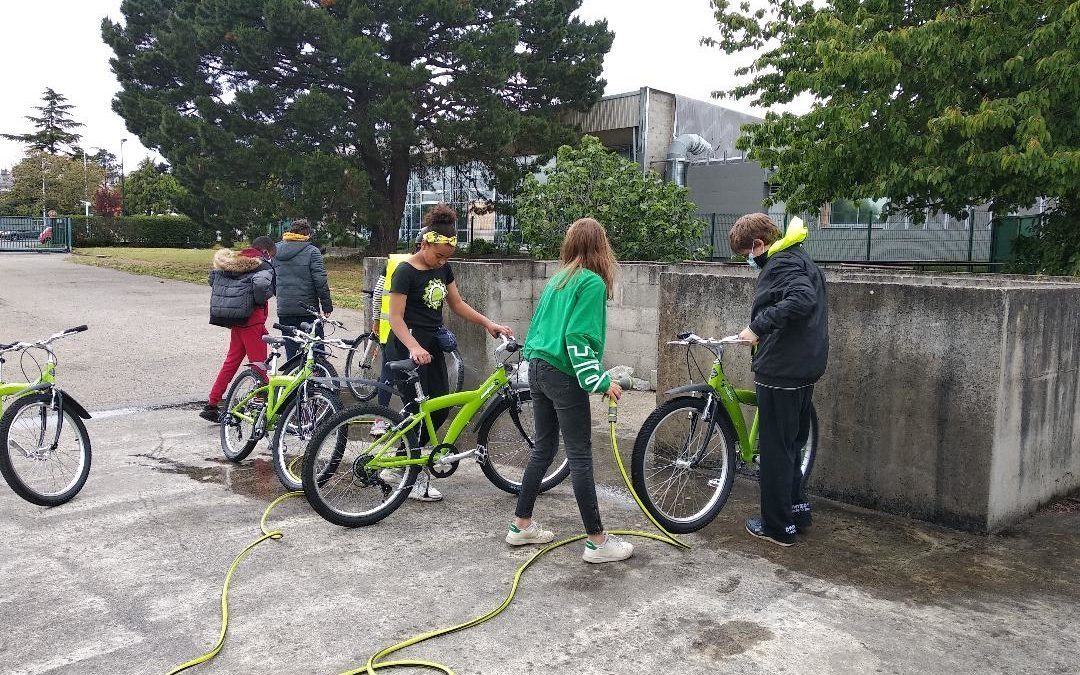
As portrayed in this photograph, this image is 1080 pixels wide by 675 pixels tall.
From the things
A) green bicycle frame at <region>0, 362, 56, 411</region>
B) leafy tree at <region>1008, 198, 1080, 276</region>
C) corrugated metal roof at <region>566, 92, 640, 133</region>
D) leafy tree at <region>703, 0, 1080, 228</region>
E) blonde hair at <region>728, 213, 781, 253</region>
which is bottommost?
green bicycle frame at <region>0, 362, 56, 411</region>

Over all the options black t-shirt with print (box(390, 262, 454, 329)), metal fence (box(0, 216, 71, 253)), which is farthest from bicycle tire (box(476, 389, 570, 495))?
metal fence (box(0, 216, 71, 253))

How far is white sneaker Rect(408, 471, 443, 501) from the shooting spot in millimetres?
5586

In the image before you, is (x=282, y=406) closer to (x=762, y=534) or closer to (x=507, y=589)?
(x=507, y=589)

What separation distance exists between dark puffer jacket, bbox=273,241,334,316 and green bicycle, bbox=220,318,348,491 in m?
1.39

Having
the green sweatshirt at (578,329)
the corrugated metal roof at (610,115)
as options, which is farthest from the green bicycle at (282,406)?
the corrugated metal roof at (610,115)

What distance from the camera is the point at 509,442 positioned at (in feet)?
18.6

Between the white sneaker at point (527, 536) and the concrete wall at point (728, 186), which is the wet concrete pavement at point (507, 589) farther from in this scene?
the concrete wall at point (728, 186)

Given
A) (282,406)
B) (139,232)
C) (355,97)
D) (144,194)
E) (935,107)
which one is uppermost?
(355,97)

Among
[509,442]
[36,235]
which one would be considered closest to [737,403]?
[509,442]

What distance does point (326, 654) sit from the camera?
3508 millimetres

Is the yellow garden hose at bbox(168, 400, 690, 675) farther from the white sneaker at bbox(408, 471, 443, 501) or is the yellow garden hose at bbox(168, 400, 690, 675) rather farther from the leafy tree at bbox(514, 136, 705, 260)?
the leafy tree at bbox(514, 136, 705, 260)

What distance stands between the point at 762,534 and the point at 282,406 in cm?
324

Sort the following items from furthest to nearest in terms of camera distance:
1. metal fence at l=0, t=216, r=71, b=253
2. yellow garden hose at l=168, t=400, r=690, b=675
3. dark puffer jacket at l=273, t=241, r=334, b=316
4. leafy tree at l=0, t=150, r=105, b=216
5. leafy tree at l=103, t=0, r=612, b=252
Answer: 1. leafy tree at l=0, t=150, r=105, b=216
2. metal fence at l=0, t=216, r=71, b=253
3. leafy tree at l=103, t=0, r=612, b=252
4. dark puffer jacket at l=273, t=241, r=334, b=316
5. yellow garden hose at l=168, t=400, r=690, b=675

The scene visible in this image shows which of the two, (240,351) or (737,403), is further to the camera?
(240,351)
